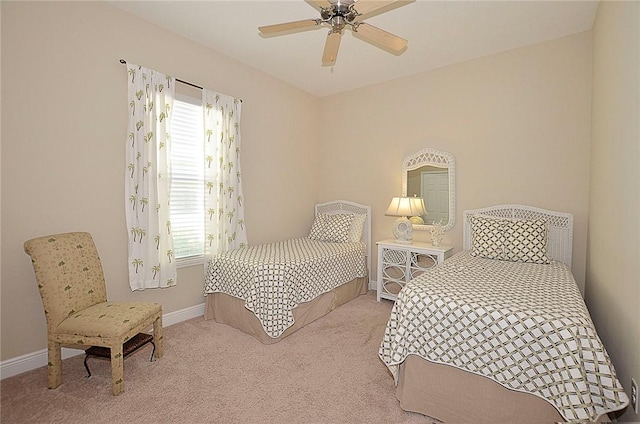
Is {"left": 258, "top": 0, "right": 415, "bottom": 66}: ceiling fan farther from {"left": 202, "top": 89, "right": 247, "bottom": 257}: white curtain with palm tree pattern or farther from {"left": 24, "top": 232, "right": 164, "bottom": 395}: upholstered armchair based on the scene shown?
{"left": 24, "top": 232, "right": 164, "bottom": 395}: upholstered armchair

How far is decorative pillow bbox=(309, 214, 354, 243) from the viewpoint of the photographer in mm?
4129

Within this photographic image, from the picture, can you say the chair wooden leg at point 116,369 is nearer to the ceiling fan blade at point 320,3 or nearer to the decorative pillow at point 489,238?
the ceiling fan blade at point 320,3

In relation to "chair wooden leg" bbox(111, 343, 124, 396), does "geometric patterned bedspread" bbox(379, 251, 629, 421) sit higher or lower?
higher

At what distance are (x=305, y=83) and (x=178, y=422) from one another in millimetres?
3964

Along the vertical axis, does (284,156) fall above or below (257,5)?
below

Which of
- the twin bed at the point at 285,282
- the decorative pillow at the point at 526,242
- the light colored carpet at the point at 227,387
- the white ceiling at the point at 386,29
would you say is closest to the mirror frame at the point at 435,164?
the decorative pillow at the point at 526,242

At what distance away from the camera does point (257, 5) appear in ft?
8.45

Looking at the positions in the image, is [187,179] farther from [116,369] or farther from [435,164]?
[435,164]

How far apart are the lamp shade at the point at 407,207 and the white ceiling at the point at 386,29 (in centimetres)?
160

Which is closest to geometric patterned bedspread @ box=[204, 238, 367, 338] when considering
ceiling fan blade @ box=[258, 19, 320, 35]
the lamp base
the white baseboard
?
the lamp base

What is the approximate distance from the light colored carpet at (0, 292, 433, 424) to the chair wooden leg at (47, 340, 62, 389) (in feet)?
0.20

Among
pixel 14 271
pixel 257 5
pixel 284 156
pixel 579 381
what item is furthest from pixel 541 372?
pixel 284 156

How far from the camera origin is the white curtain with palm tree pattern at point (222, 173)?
10.9ft

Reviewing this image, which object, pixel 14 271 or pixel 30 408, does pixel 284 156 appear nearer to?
pixel 14 271
